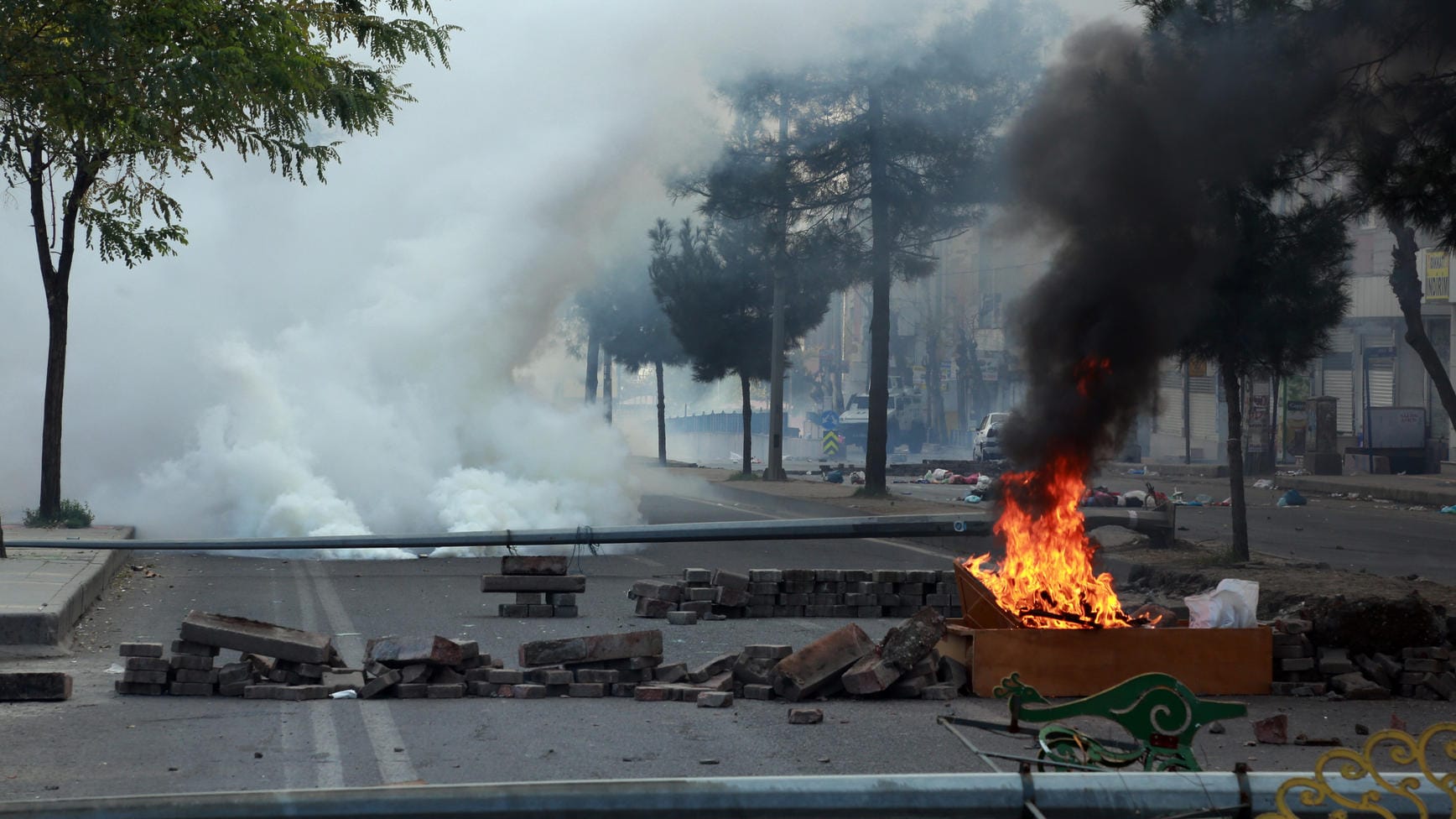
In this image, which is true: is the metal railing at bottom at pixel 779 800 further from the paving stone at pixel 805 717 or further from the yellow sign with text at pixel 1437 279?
the yellow sign with text at pixel 1437 279

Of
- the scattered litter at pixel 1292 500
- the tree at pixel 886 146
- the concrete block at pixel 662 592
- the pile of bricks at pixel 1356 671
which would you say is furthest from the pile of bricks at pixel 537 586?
the scattered litter at pixel 1292 500

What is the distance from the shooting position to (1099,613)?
7.34 meters

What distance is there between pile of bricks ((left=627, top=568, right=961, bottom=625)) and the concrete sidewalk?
12.7 feet

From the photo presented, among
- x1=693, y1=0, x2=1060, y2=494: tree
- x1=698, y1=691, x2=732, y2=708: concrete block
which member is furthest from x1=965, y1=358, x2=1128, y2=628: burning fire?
x1=693, y1=0, x2=1060, y2=494: tree

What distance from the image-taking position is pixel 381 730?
6.14 metres

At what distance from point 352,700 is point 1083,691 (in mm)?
3519

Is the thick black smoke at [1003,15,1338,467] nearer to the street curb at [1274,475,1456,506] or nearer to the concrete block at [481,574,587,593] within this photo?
the concrete block at [481,574,587,593]

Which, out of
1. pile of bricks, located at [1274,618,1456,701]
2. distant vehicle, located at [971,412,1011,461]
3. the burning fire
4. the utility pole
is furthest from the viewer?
distant vehicle, located at [971,412,1011,461]

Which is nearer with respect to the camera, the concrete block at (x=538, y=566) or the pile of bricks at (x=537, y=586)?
the pile of bricks at (x=537, y=586)

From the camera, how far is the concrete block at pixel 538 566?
10672mm

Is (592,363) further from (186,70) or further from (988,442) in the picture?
(186,70)

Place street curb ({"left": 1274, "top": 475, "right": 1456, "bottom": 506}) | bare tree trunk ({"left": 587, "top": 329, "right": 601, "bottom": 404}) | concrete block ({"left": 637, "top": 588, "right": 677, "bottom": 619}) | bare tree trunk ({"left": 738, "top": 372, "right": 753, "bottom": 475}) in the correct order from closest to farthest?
concrete block ({"left": 637, "top": 588, "right": 677, "bottom": 619}) → street curb ({"left": 1274, "top": 475, "right": 1456, "bottom": 506}) → bare tree trunk ({"left": 738, "top": 372, "right": 753, "bottom": 475}) → bare tree trunk ({"left": 587, "top": 329, "right": 601, "bottom": 404})

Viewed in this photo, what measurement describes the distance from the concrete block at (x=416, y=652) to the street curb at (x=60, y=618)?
2584mm

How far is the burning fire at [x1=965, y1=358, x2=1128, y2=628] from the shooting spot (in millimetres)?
7336
